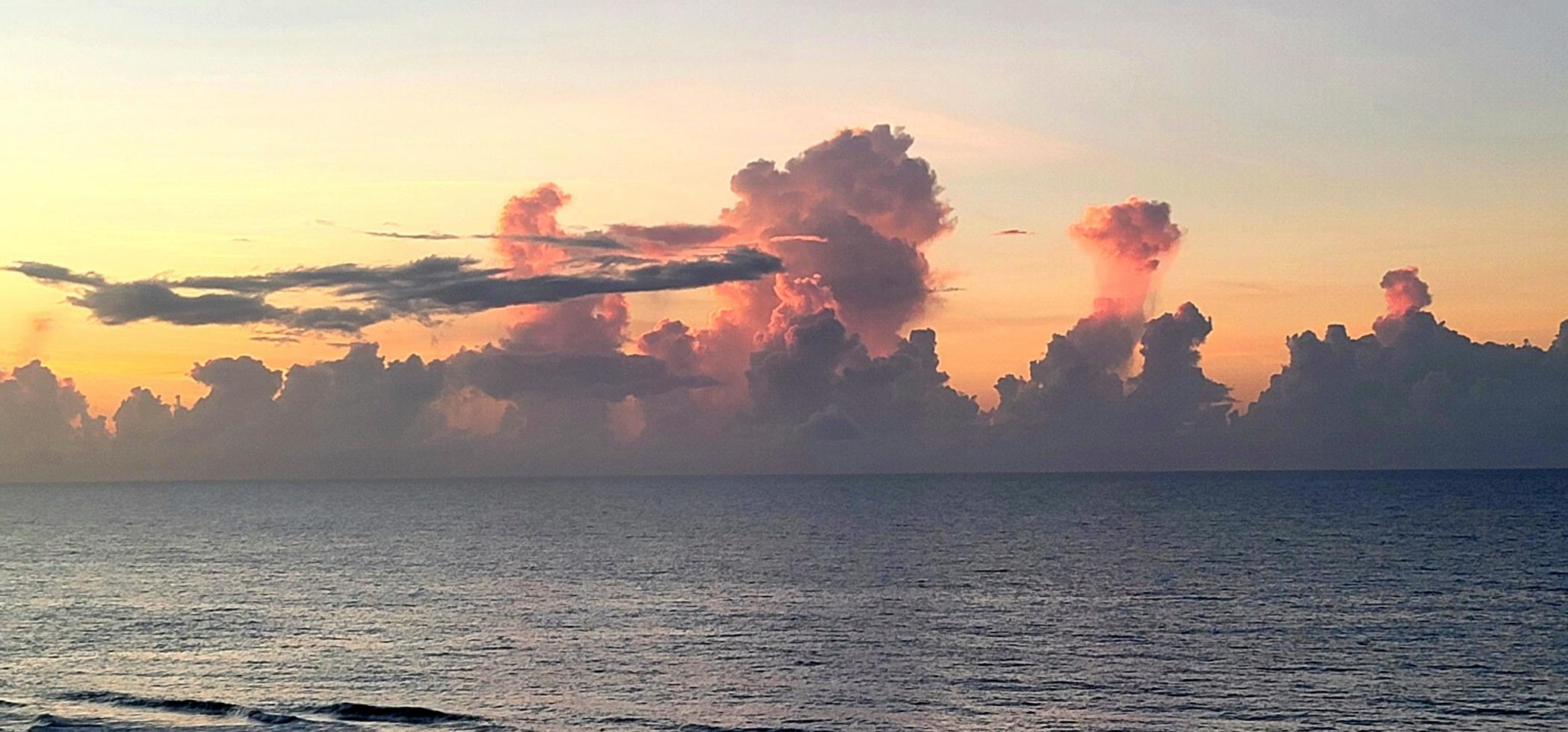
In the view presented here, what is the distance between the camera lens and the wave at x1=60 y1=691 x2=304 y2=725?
6919cm

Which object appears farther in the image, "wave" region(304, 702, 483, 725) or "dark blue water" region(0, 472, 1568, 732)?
"dark blue water" region(0, 472, 1568, 732)

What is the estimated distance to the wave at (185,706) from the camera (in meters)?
69.2

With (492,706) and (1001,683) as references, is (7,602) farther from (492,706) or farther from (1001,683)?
(1001,683)

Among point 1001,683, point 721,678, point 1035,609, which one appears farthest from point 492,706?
point 1035,609

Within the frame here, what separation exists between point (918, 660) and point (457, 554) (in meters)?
106

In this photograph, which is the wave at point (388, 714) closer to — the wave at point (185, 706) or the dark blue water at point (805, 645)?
the dark blue water at point (805, 645)

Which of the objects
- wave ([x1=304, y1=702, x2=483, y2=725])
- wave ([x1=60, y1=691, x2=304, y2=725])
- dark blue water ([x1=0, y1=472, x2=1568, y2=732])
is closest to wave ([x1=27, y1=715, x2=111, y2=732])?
dark blue water ([x1=0, y1=472, x2=1568, y2=732])

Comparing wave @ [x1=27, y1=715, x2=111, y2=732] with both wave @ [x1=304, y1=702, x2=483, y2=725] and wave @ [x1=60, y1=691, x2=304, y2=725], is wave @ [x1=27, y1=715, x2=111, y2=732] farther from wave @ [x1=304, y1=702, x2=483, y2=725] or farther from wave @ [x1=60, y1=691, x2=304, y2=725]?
wave @ [x1=304, y1=702, x2=483, y2=725]

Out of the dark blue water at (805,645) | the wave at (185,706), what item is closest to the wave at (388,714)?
the dark blue water at (805,645)

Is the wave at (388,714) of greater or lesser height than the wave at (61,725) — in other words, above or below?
above

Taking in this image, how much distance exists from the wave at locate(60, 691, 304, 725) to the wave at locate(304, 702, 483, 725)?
2.15 meters

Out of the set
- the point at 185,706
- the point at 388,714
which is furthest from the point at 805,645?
the point at 185,706

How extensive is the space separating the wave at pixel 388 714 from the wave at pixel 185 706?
7.06 feet

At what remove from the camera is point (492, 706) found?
71625 millimetres
